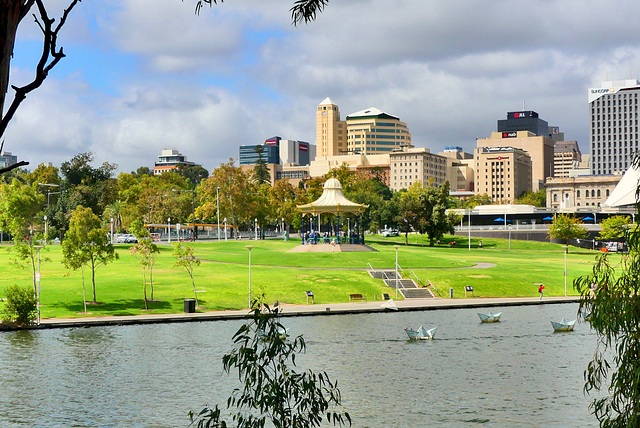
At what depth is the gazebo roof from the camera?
95.1m

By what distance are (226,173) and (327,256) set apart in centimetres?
5011

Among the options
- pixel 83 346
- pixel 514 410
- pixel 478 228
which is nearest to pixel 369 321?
pixel 83 346

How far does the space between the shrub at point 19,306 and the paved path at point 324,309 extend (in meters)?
1.11

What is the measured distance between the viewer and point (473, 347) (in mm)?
44750

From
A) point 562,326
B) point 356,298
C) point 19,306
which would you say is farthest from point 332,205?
point 19,306

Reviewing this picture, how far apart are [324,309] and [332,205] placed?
39659 mm

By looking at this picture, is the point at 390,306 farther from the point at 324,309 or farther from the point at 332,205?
the point at 332,205

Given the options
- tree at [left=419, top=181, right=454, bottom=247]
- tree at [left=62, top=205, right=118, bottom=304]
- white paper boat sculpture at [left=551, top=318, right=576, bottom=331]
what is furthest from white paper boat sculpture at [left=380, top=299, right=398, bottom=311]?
tree at [left=419, top=181, right=454, bottom=247]

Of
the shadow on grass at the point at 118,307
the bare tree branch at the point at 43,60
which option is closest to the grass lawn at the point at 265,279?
the shadow on grass at the point at 118,307

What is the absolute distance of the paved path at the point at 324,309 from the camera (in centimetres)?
5006

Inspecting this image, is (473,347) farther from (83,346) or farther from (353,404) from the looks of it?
(83,346)

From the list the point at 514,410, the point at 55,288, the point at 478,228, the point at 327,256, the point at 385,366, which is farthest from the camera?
the point at 478,228

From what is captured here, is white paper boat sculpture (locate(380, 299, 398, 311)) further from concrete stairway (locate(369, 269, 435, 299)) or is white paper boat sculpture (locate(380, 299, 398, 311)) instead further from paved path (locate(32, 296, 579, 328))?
concrete stairway (locate(369, 269, 435, 299))

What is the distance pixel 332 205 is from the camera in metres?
95.3
